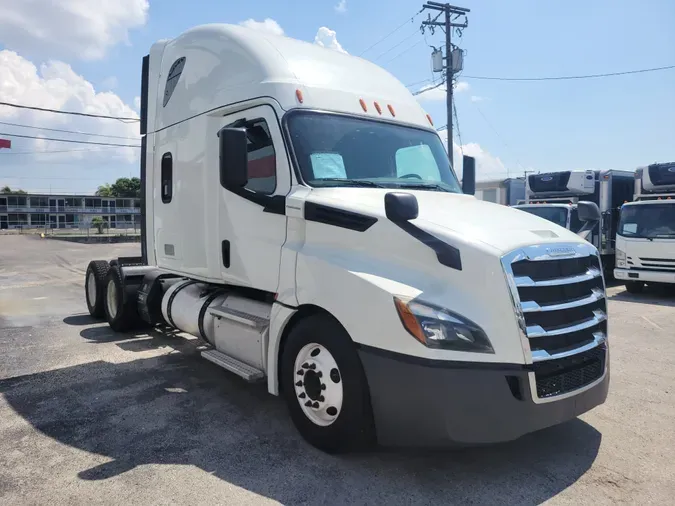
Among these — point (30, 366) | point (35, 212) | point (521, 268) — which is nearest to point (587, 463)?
point (521, 268)

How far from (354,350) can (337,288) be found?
17.8 inches

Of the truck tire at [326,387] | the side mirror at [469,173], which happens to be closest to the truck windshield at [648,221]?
the side mirror at [469,173]

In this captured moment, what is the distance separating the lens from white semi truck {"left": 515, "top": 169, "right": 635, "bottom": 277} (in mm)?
14703

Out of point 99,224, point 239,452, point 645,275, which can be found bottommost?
point 239,452

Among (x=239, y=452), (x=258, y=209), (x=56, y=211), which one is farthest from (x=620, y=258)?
(x=56, y=211)

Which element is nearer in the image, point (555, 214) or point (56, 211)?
point (555, 214)

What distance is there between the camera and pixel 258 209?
4805 millimetres

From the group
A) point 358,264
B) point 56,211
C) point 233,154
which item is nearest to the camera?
point 358,264

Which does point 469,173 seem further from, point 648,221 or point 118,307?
point 648,221

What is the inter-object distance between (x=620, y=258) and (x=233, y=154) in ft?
40.4

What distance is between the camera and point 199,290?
652 centimetres

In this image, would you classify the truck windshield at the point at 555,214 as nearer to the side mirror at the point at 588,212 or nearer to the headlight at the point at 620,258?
the headlight at the point at 620,258

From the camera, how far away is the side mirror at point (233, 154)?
14.2 feet

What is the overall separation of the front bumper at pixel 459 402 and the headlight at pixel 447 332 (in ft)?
0.37
